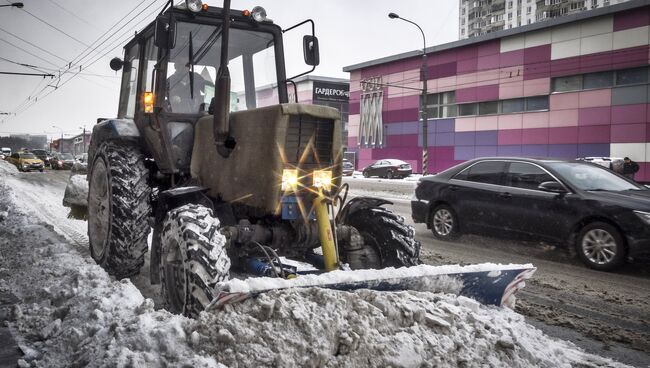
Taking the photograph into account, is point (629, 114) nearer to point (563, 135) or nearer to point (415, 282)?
point (563, 135)

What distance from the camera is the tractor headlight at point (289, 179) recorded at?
3961mm

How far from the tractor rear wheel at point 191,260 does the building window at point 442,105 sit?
114ft

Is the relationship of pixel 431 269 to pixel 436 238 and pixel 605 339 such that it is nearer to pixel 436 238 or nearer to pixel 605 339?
pixel 605 339

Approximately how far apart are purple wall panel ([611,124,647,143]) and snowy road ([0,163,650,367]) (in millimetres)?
23952

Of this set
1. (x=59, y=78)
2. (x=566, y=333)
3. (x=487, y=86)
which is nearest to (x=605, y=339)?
(x=566, y=333)

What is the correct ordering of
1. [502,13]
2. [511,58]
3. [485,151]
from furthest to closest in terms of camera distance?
[502,13]
[485,151]
[511,58]

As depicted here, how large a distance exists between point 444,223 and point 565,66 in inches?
1001

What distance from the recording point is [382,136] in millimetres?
42125

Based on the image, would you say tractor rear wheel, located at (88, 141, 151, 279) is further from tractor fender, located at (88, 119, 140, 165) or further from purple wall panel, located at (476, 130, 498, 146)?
purple wall panel, located at (476, 130, 498, 146)

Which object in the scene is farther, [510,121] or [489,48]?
[489,48]

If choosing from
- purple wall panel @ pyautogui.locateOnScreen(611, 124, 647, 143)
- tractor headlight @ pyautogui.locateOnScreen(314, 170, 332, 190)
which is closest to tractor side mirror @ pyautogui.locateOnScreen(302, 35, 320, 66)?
tractor headlight @ pyautogui.locateOnScreen(314, 170, 332, 190)

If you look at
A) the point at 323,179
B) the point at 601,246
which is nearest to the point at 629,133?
the point at 601,246

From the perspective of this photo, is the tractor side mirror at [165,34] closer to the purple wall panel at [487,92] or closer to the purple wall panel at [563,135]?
the purple wall panel at [563,135]

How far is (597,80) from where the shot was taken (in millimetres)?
28578
